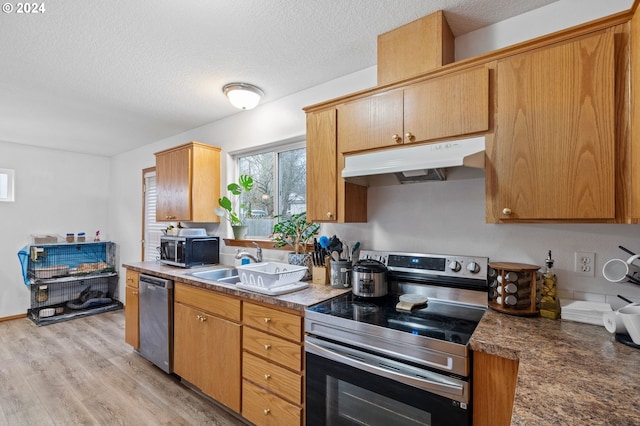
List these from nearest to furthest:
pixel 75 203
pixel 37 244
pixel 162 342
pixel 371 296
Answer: pixel 371 296 → pixel 162 342 → pixel 37 244 → pixel 75 203

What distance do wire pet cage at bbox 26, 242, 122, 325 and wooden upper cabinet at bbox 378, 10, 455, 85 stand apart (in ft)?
16.3

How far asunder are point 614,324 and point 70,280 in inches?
225

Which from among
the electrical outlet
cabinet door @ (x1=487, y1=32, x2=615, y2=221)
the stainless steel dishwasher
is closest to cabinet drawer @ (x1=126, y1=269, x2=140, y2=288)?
the stainless steel dishwasher

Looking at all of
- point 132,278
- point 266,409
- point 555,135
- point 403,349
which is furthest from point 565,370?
point 132,278

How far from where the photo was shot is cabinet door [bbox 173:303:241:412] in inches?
80.0

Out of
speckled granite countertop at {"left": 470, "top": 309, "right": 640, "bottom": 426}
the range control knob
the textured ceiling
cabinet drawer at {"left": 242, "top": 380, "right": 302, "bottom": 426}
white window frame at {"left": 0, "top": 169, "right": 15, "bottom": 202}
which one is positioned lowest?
cabinet drawer at {"left": 242, "top": 380, "right": 302, "bottom": 426}

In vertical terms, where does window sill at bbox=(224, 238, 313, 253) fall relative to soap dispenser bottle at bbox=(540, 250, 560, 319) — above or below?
above

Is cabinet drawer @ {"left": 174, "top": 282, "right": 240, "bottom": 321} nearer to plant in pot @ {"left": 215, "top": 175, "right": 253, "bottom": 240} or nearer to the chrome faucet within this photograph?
the chrome faucet

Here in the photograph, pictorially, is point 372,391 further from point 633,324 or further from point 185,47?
point 185,47

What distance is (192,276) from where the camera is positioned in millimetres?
2449

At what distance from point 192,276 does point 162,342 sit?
0.70 m

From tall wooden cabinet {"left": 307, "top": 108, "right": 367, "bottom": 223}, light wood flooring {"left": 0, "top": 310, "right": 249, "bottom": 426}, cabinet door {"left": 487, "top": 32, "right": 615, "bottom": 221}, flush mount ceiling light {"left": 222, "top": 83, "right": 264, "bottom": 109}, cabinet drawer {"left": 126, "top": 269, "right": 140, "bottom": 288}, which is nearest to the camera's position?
cabinet door {"left": 487, "top": 32, "right": 615, "bottom": 221}

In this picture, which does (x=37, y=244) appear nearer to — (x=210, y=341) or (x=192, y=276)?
(x=192, y=276)

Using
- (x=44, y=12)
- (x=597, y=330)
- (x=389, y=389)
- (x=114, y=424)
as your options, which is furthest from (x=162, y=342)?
(x=597, y=330)
